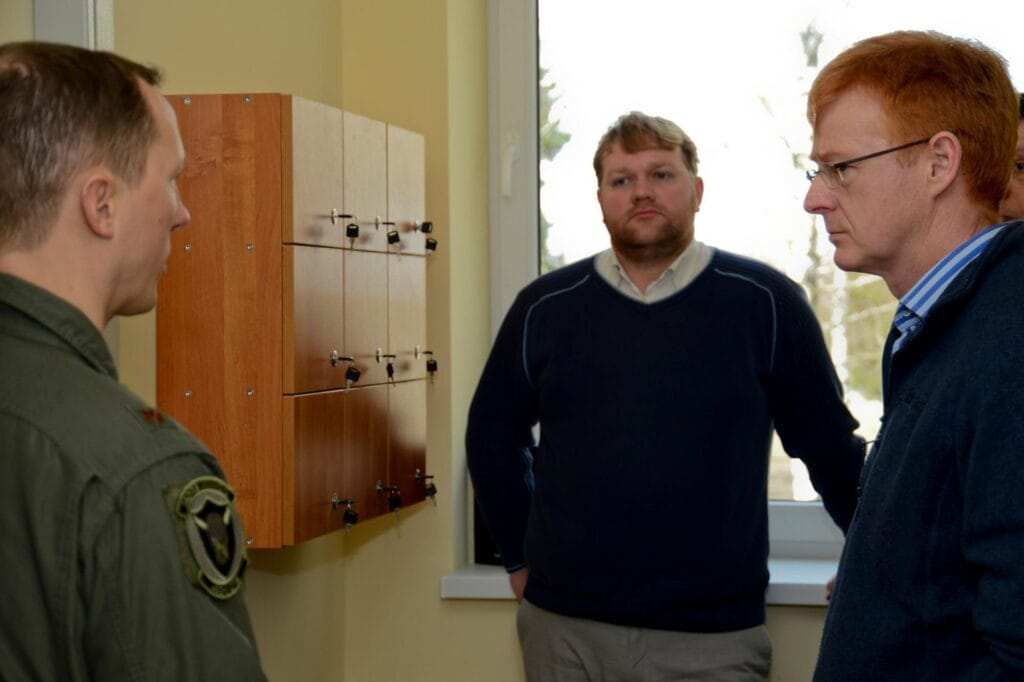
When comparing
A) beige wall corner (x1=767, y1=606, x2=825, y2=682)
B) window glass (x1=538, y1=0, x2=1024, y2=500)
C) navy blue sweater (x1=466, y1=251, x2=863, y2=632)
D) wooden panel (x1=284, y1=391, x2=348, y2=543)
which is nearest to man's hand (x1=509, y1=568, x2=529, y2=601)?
navy blue sweater (x1=466, y1=251, x2=863, y2=632)

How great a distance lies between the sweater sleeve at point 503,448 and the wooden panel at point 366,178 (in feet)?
1.12

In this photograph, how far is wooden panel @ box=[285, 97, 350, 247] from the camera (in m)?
2.45

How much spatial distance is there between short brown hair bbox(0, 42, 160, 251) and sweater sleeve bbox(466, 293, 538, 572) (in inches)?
69.5

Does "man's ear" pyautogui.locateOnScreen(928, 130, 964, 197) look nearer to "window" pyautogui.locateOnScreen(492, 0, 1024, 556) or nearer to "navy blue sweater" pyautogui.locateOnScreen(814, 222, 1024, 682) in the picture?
"navy blue sweater" pyautogui.locateOnScreen(814, 222, 1024, 682)

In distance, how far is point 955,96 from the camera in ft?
4.68

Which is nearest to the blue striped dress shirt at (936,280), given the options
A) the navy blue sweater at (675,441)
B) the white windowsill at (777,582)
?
the navy blue sweater at (675,441)

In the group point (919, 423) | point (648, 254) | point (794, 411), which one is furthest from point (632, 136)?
point (919, 423)

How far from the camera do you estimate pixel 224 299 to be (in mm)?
2410

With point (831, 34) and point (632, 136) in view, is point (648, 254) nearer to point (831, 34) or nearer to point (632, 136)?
point (632, 136)

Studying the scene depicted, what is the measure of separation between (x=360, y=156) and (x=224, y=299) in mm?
512

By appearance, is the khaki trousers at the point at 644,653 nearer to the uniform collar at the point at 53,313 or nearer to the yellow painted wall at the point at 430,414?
the yellow painted wall at the point at 430,414

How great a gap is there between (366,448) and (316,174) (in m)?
0.61

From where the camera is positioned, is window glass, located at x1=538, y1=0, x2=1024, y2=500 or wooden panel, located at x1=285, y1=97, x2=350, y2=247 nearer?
wooden panel, located at x1=285, y1=97, x2=350, y2=247

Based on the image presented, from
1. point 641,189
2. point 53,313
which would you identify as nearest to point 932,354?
point 53,313
